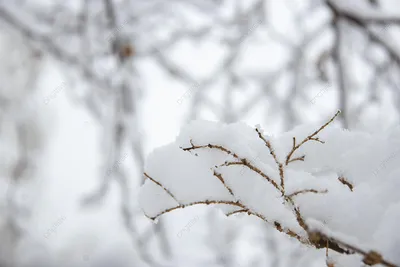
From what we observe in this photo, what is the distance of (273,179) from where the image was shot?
540 mm

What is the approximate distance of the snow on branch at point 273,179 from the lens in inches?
20.5

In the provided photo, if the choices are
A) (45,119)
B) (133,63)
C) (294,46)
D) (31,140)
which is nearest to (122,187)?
(133,63)

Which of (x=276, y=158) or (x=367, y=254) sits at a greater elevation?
(x=276, y=158)

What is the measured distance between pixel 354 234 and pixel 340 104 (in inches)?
36.4

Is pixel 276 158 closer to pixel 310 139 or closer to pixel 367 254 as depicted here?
pixel 310 139

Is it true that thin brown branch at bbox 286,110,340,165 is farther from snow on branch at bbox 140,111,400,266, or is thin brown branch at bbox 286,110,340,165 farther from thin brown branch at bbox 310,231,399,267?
thin brown branch at bbox 310,231,399,267

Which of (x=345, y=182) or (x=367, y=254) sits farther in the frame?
(x=345, y=182)

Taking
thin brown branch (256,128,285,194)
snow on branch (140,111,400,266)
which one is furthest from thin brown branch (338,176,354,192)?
thin brown branch (256,128,285,194)

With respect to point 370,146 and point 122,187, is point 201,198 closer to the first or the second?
point 370,146

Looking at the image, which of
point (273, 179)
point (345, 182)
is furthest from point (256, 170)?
point (345, 182)

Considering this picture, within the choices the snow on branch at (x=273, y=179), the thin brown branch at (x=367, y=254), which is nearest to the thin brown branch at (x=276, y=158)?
the snow on branch at (x=273, y=179)

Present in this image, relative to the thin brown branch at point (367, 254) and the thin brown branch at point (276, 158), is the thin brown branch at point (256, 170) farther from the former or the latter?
the thin brown branch at point (367, 254)

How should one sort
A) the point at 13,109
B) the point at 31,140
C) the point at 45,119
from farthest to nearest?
the point at 45,119, the point at 31,140, the point at 13,109

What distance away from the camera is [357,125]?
2.11m
